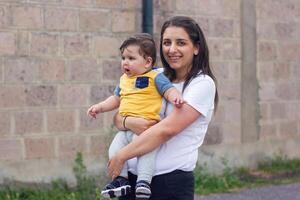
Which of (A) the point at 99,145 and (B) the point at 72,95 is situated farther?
(A) the point at 99,145

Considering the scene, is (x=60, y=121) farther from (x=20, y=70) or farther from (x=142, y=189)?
(x=142, y=189)

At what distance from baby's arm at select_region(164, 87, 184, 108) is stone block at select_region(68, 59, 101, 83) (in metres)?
3.83

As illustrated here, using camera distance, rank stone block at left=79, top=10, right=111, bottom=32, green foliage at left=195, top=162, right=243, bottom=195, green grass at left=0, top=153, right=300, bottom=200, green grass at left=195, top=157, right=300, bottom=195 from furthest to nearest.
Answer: green grass at left=195, top=157, right=300, bottom=195
green foliage at left=195, top=162, right=243, bottom=195
stone block at left=79, top=10, right=111, bottom=32
green grass at left=0, top=153, right=300, bottom=200

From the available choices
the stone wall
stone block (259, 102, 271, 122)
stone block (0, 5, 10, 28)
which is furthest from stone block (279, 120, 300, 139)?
stone block (0, 5, 10, 28)

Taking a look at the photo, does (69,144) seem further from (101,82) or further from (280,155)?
(280,155)

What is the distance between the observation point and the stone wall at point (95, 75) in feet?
22.0

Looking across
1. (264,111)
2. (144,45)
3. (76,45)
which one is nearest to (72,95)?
(76,45)

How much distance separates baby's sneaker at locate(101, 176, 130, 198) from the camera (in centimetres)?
336

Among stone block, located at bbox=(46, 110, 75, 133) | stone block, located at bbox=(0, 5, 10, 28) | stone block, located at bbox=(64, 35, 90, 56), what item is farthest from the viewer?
stone block, located at bbox=(64, 35, 90, 56)

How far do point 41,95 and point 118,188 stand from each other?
3.65m

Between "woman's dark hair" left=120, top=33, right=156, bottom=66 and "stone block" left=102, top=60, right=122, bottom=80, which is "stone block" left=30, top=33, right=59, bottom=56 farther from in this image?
"woman's dark hair" left=120, top=33, right=156, bottom=66

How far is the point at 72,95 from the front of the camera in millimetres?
7066

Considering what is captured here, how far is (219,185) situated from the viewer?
7.91 meters

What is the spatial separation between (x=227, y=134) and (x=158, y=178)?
517 cm
